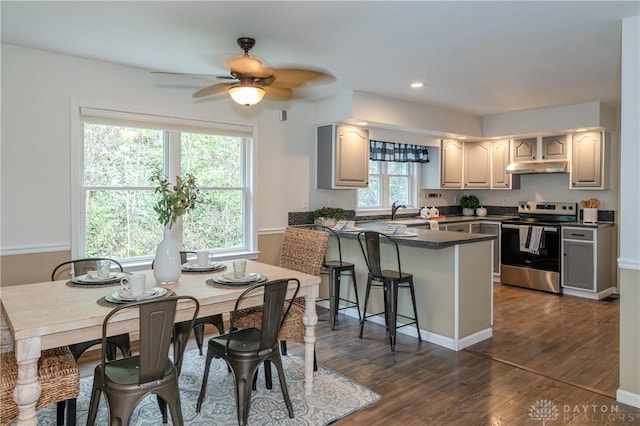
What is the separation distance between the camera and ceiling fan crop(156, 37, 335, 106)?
270 cm

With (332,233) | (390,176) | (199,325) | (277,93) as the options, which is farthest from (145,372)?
(390,176)

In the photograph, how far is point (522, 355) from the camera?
3570mm

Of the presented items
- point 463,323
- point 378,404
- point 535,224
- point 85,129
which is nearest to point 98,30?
point 85,129

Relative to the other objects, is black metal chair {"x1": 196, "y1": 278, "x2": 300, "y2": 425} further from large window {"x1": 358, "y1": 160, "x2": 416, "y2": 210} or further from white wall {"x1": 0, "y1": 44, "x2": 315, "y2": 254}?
large window {"x1": 358, "y1": 160, "x2": 416, "y2": 210}

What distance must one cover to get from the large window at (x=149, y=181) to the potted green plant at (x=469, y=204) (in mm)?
4041

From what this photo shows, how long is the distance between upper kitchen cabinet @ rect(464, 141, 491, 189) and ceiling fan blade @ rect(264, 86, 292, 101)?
14.4ft

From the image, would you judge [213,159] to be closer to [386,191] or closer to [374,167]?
[374,167]

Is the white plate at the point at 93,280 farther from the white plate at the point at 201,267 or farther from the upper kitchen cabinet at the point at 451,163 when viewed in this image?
the upper kitchen cabinet at the point at 451,163

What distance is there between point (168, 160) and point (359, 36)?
2.22m

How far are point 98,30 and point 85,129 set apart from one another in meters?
1.07

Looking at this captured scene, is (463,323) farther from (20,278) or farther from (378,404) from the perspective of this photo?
(20,278)

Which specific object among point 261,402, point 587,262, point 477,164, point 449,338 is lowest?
point 261,402

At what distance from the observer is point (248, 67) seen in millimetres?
2705

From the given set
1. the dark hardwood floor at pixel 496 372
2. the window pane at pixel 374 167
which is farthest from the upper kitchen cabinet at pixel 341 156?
the dark hardwood floor at pixel 496 372
